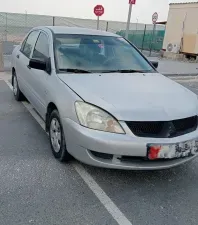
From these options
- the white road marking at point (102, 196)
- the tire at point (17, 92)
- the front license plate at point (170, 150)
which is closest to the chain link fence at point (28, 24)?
the tire at point (17, 92)

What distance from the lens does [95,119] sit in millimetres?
2820

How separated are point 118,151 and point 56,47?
6.35 feet

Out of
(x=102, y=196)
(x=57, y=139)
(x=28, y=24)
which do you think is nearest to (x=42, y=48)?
(x=57, y=139)

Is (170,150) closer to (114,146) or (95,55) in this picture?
(114,146)

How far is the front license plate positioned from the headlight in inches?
13.3

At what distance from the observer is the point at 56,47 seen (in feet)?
12.9

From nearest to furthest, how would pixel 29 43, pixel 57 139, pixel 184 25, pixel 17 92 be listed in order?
1. pixel 57 139
2. pixel 29 43
3. pixel 17 92
4. pixel 184 25

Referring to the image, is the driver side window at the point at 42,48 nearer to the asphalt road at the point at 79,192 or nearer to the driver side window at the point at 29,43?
the driver side window at the point at 29,43

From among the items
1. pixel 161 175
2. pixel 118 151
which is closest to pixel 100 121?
pixel 118 151

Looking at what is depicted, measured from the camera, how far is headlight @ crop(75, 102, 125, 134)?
275 centimetres

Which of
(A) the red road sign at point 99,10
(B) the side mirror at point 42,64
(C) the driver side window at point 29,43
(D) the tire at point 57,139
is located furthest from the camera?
(A) the red road sign at point 99,10

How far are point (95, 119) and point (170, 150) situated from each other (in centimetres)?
80

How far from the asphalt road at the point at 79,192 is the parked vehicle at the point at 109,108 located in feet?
0.98

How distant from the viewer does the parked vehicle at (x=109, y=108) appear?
2742mm
